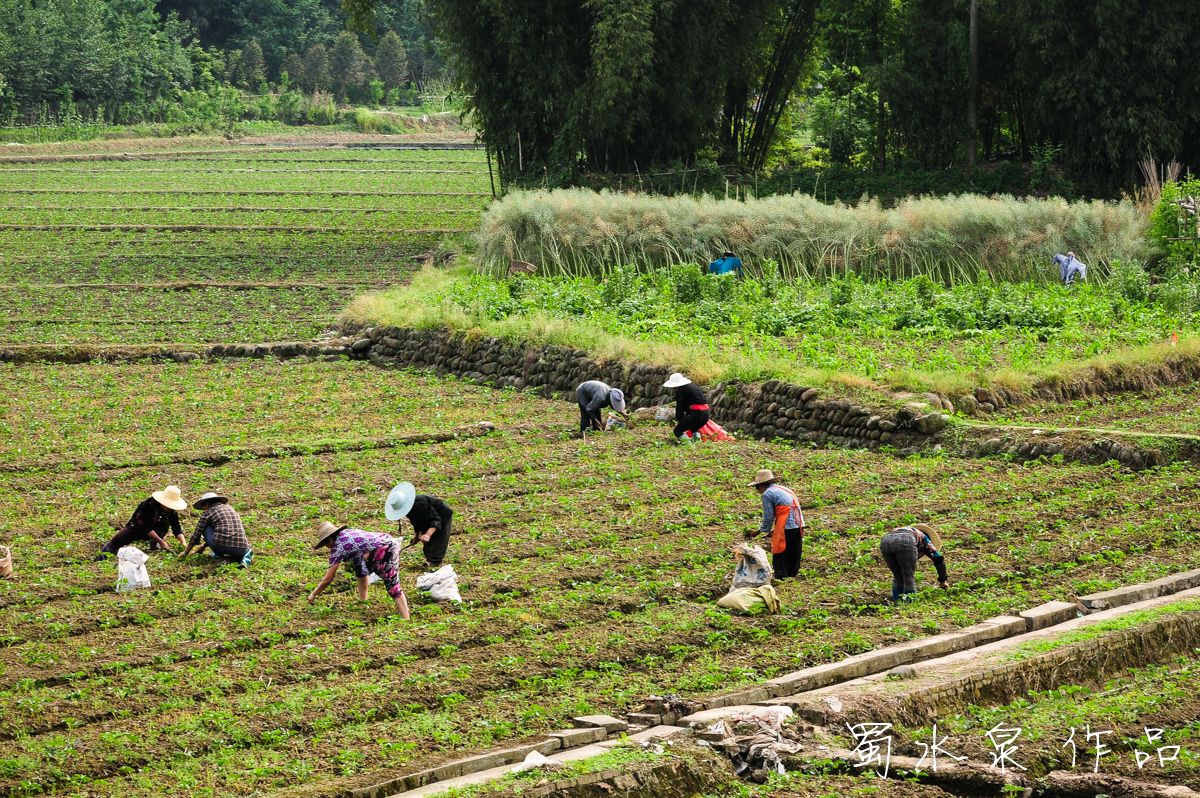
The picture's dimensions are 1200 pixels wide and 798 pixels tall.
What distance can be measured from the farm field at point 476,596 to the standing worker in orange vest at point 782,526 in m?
0.29

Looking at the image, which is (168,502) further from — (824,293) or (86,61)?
(86,61)

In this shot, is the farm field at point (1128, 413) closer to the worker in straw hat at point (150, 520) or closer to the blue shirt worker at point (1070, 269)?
the blue shirt worker at point (1070, 269)

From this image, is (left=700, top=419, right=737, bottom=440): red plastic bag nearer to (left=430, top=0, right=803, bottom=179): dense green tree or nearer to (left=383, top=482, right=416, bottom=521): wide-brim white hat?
(left=383, top=482, right=416, bottom=521): wide-brim white hat

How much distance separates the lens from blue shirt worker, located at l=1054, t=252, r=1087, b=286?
27.6 metres

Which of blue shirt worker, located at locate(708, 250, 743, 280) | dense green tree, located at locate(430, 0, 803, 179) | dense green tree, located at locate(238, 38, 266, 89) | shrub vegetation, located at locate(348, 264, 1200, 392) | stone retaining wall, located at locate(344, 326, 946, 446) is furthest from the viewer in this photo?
dense green tree, located at locate(238, 38, 266, 89)

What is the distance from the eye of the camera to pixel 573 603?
484 inches

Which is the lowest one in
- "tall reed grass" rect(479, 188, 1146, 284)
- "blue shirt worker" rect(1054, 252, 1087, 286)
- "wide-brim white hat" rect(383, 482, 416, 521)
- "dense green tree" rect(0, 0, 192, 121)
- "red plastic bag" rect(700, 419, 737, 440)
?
"red plastic bag" rect(700, 419, 737, 440)

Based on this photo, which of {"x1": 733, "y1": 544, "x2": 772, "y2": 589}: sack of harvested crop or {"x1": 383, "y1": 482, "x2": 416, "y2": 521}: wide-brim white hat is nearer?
{"x1": 733, "y1": 544, "x2": 772, "y2": 589}: sack of harvested crop

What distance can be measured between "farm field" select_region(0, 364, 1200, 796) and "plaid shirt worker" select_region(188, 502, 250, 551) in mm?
266

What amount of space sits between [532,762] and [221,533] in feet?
19.5

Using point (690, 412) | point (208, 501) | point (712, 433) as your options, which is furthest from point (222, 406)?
point (208, 501)

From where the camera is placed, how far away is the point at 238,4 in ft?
306

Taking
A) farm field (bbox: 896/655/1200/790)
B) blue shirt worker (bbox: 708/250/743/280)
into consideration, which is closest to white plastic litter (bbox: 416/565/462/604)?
A: farm field (bbox: 896/655/1200/790)

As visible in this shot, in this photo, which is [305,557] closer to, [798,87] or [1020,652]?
[1020,652]
